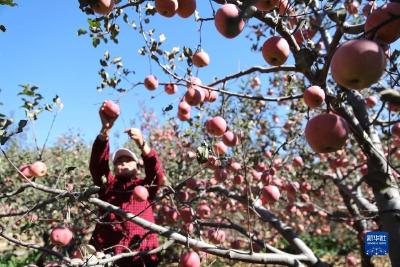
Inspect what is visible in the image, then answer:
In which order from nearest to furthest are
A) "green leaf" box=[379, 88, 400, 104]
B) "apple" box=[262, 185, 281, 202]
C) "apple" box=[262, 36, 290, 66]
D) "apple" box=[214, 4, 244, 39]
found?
"green leaf" box=[379, 88, 400, 104] < "apple" box=[214, 4, 244, 39] < "apple" box=[262, 36, 290, 66] < "apple" box=[262, 185, 281, 202]

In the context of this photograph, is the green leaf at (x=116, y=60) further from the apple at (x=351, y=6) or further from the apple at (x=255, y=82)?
the apple at (x=255, y=82)

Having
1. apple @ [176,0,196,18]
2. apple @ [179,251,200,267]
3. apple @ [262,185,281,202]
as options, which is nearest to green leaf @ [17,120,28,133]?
apple @ [176,0,196,18]

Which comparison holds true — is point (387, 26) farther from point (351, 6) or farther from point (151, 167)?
point (151, 167)

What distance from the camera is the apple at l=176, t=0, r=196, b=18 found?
2256mm

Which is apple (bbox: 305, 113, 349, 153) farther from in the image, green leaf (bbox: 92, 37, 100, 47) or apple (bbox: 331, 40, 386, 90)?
green leaf (bbox: 92, 37, 100, 47)

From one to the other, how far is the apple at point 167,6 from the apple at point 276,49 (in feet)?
1.81

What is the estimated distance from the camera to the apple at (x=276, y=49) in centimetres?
210

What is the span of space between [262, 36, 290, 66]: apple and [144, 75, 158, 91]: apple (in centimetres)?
155

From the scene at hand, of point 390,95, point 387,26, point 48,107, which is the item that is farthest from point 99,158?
point 390,95

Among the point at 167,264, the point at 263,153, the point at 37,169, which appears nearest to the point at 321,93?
the point at 37,169

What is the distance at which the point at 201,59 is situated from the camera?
10.2 ft

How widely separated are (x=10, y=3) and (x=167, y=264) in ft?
23.5

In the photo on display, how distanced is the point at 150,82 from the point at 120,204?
1.09 metres

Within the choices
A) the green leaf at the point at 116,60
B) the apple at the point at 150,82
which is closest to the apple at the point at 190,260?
the apple at the point at 150,82
